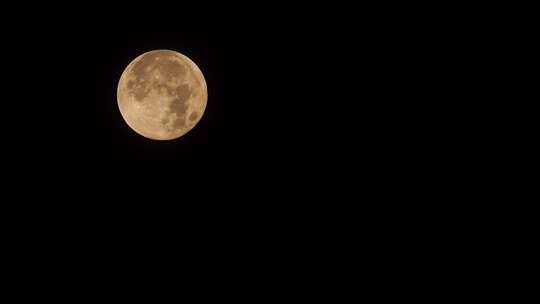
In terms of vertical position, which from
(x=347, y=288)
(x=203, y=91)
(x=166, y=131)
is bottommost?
(x=347, y=288)

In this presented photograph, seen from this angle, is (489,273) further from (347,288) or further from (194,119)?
(194,119)

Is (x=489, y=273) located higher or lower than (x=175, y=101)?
lower

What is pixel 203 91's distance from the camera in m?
3.15

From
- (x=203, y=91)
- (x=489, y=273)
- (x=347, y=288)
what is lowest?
(x=489, y=273)

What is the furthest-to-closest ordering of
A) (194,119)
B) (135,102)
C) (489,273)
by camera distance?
(489,273), (194,119), (135,102)

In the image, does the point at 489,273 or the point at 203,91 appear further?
the point at 489,273

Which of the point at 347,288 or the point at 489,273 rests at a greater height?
the point at 347,288

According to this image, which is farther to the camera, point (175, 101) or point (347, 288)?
point (347, 288)

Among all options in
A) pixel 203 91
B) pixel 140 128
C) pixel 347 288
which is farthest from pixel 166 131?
pixel 347 288

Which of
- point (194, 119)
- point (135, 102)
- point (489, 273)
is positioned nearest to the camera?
point (135, 102)

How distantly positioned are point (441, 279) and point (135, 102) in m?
3.61

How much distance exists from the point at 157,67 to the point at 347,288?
307cm

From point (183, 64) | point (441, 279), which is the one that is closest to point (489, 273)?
point (441, 279)

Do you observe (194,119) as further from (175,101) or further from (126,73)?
(126,73)
